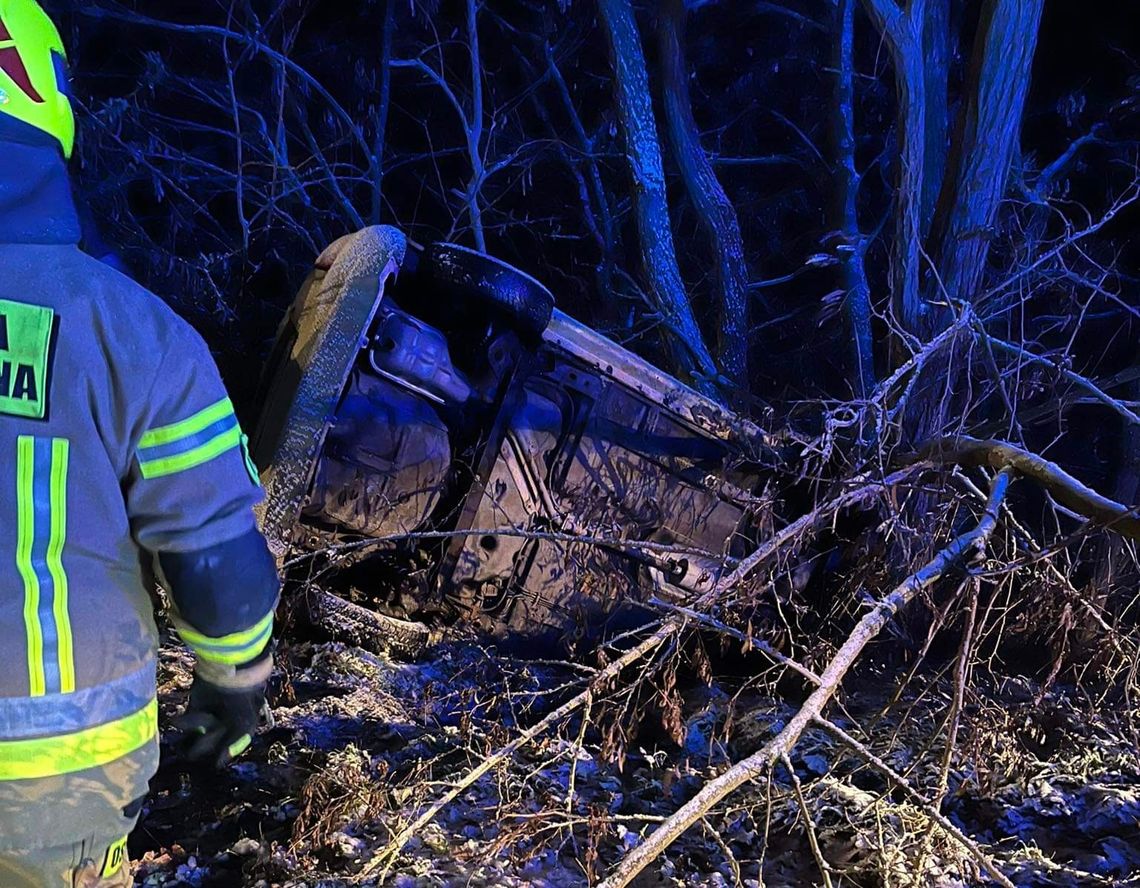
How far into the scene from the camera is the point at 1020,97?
160 inches

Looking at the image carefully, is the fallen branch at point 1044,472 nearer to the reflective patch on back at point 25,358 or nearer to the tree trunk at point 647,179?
the tree trunk at point 647,179

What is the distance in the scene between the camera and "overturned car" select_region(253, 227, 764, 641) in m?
2.86

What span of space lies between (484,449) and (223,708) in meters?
1.80

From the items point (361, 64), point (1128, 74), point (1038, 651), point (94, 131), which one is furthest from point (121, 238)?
point (1128, 74)

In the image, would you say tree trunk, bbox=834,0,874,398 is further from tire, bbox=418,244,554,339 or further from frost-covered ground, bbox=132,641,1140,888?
tire, bbox=418,244,554,339

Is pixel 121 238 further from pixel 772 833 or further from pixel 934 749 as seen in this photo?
pixel 934 749

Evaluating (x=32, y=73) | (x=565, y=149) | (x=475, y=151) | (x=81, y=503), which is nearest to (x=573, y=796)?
(x=81, y=503)

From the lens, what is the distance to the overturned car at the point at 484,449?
286 cm

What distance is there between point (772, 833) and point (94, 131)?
18.9 feet

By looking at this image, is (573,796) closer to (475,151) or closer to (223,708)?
(223,708)

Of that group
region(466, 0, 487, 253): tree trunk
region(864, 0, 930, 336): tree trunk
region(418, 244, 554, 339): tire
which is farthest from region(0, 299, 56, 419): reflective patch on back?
region(466, 0, 487, 253): tree trunk

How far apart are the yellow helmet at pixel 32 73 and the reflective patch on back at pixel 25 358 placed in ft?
0.91

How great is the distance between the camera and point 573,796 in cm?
278

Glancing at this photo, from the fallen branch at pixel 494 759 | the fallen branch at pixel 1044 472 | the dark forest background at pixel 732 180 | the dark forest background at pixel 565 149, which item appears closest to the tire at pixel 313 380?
the fallen branch at pixel 494 759
